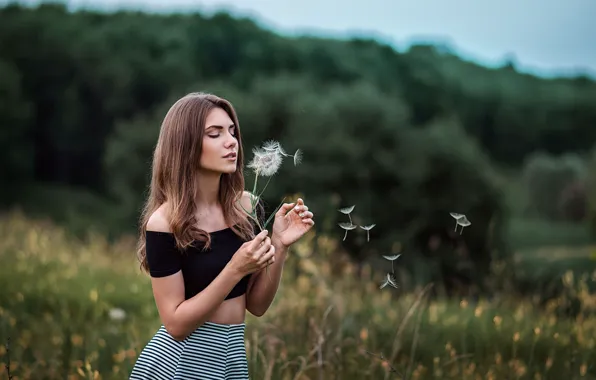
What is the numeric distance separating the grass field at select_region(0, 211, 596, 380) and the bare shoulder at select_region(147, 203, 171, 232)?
0.88m

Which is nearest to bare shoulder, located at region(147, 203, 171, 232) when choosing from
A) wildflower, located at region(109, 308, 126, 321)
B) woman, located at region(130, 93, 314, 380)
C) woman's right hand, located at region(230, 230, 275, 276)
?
woman, located at region(130, 93, 314, 380)

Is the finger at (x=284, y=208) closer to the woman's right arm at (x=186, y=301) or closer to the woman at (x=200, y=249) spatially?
the woman at (x=200, y=249)

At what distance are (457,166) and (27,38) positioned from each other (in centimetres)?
2094

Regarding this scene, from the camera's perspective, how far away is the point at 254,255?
7.88ft

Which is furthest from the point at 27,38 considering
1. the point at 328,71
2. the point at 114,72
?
the point at 328,71

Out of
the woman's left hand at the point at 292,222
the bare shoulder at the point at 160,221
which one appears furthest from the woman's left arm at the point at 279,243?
the bare shoulder at the point at 160,221

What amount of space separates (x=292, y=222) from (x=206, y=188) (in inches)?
14.6

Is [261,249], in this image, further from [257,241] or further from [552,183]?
[552,183]

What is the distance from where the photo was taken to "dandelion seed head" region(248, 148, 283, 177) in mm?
2740

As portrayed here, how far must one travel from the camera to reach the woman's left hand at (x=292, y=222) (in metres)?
2.59

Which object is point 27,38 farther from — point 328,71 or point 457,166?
point 457,166

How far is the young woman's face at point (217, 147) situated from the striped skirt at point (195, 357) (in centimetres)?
59

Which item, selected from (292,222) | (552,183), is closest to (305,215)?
(292,222)

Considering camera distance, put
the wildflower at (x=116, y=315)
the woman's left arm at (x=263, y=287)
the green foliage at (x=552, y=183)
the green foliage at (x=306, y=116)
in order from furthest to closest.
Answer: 1. the green foliage at (x=552, y=183)
2. the green foliage at (x=306, y=116)
3. the wildflower at (x=116, y=315)
4. the woman's left arm at (x=263, y=287)
